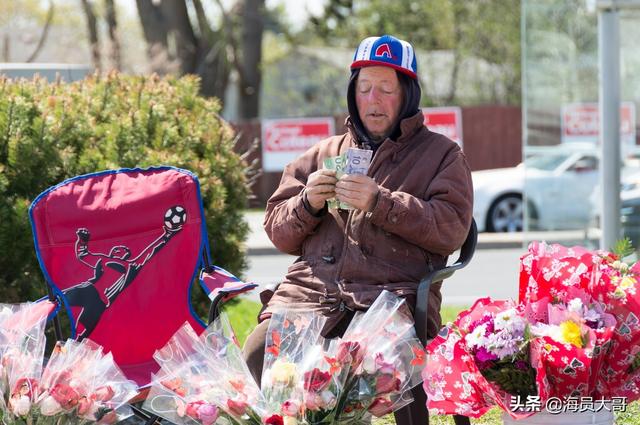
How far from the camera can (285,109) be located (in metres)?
37.3

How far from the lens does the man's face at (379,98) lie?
410 centimetres

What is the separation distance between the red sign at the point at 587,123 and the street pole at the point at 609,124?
3593 millimetres

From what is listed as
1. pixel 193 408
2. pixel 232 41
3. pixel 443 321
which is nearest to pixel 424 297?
pixel 193 408

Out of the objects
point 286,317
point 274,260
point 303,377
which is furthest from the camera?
point 274,260

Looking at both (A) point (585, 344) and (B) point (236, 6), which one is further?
(B) point (236, 6)

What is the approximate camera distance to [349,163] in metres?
3.80

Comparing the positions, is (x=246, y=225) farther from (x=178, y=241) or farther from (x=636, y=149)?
(x=636, y=149)

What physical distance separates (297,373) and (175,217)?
1.63 meters

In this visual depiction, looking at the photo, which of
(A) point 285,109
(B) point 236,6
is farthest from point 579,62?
(A) point 285,109

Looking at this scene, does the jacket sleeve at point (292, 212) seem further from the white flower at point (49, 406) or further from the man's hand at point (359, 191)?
the white flower at point (49, 406)

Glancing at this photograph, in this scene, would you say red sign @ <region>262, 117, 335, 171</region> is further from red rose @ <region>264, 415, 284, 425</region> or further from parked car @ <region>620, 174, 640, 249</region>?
red rose @ <region>264, 415, 284, 425</region>

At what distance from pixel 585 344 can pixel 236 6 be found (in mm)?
21643

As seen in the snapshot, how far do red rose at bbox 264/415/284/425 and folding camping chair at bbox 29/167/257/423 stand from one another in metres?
1.40

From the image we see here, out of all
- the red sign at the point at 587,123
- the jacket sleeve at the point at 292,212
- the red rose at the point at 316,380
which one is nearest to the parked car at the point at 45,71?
the jacket sleeve at the point at 292,212
